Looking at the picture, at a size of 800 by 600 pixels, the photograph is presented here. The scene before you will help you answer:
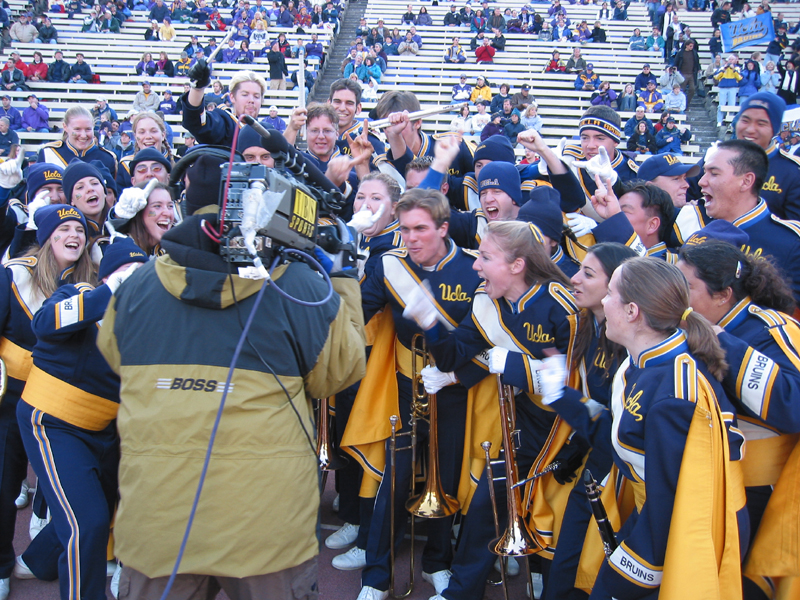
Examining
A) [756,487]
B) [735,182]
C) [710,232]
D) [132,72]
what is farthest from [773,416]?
[132,72]

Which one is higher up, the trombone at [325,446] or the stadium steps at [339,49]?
the stadium steps at [339,49]

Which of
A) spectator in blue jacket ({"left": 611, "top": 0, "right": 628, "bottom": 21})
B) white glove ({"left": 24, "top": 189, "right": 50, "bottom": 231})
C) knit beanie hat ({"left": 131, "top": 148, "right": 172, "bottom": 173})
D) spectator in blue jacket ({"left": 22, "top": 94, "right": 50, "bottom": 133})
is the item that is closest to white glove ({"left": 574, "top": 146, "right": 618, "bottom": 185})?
knit beanie hat ({"left": 131, "top": 148, "right": 172, "bottom": 173})

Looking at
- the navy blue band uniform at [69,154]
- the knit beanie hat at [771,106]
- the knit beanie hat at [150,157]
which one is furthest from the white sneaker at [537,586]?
the navy blue band uniform at [69,154]

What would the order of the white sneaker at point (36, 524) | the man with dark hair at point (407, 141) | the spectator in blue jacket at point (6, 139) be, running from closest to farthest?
the white sneaker at point (36, 524) → the man with dark hair at point (407, 141) → the spectator in blue jacket at point (6, 139)

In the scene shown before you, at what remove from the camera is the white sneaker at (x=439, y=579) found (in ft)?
11.8

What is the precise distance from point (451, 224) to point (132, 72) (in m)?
17.8

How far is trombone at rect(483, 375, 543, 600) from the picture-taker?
3.19 meters

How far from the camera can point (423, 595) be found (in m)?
3.63

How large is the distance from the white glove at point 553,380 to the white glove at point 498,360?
0.25 meters

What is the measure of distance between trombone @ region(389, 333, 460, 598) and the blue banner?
17.1 m

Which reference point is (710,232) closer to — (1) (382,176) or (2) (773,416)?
(2) (773,416)

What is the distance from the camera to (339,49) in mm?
21219

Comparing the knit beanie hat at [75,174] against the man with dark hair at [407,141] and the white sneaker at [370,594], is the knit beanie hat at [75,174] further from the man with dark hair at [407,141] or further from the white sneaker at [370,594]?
the white sneaker at [370,594]

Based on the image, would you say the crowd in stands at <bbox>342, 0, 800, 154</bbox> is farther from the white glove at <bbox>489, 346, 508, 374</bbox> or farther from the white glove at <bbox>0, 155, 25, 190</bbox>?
the white glove at <bbox>489, 346, 508, 374</bbox>
